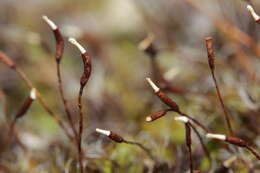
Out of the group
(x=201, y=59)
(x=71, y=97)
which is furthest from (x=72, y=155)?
(x=201, y=59)

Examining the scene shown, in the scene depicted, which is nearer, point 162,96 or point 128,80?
point 162,96

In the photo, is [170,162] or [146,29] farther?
[146,29]

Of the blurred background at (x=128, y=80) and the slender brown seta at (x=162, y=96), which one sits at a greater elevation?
the slender brown seta at (x=162, y=96)

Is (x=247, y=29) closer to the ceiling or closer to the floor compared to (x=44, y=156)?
closer to the ceiling

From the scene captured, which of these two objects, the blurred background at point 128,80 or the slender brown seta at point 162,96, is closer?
the slender brown seta at point 162,96

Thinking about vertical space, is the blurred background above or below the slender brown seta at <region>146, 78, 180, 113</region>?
below

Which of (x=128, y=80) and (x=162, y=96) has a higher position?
(x=162, y=96)

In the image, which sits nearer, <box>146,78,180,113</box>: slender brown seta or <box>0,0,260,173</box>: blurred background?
<box>146,78,180,113</box>: slender brown seta

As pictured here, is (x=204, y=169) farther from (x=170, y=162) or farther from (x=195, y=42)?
(x=195, y=42)
